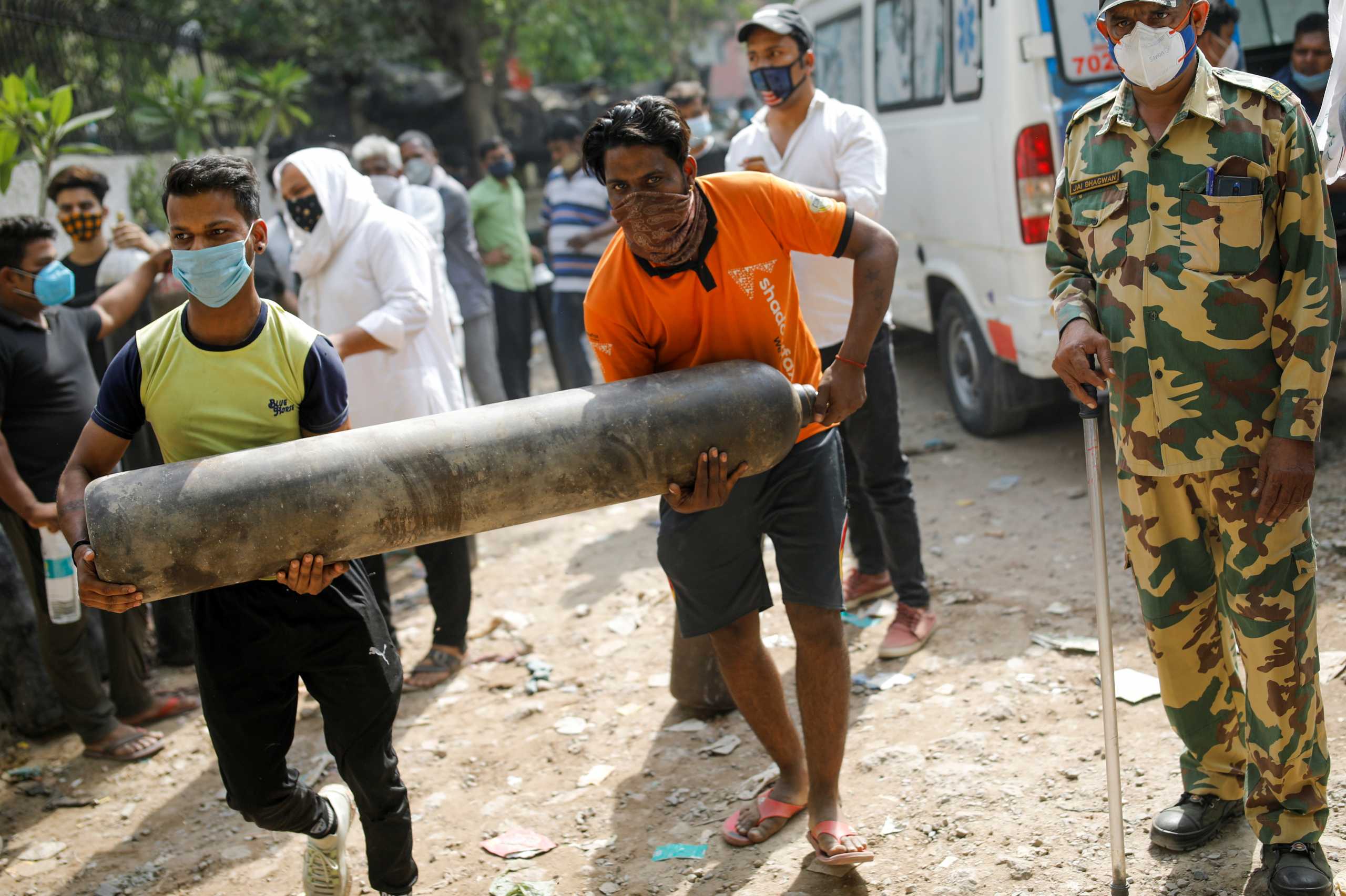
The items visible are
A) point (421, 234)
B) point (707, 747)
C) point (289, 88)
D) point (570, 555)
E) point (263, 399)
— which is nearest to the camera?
point (263, 399)

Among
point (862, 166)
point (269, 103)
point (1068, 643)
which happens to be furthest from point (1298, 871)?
point (269, 103)

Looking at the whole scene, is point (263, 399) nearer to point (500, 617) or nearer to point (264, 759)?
point (264, 759)

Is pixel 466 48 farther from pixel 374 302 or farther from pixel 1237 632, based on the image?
pixel 1237 632

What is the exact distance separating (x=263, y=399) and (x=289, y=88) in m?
8.71

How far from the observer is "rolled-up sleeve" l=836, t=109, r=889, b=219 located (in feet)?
13.3

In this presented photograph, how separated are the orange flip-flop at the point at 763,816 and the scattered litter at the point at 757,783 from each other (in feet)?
0.69

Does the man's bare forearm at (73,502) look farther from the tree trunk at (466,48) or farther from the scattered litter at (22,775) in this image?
the tree trunk at (466,48)

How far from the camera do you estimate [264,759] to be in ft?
9.29

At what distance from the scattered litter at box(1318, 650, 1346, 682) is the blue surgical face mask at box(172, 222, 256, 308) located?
3238mm

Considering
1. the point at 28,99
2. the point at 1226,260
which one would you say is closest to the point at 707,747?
the point at 1226,260

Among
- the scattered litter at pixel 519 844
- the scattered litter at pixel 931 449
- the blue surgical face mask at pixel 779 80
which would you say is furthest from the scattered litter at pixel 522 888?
the scattered litter at pixel 931 449

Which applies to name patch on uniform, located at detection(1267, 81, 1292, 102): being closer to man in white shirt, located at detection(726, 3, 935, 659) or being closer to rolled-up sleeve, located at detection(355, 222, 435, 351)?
man in white shirt, located at detection(726, 3, 935, 659)

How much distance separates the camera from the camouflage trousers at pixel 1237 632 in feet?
8.36

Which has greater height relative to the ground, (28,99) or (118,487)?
(28,99)
